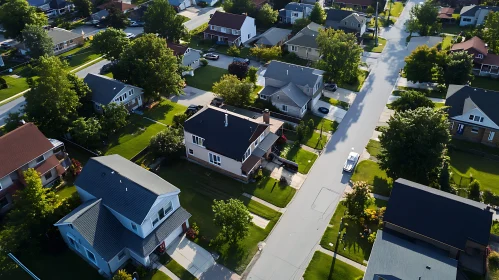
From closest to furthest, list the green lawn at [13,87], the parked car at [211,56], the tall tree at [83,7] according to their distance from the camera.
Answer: the green lawn at [13,87], the parked car at [211,56], the tall tree at [83,7]

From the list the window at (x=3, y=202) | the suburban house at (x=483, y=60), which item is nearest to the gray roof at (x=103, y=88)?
the window at (x=3, y=202)

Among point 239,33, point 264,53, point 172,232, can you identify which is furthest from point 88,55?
point 172,232

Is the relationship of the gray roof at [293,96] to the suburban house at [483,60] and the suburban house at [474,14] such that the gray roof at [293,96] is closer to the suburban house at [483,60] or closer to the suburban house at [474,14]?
the suburban house at [483,60]

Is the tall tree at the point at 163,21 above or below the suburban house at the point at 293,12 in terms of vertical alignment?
above

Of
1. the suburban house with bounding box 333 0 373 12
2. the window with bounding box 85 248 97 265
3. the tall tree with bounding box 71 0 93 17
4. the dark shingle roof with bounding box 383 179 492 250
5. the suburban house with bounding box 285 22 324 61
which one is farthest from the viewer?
the suburban house with bounding box 333 0 373 12

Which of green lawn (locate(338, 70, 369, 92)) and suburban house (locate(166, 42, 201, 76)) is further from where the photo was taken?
suburban house (locate(166, 42, 201, 76))

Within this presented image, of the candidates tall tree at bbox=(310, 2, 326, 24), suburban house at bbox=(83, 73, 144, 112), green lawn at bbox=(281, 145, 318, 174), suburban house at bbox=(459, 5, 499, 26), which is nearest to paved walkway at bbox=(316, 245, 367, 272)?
green lawn at bbox=(281, 145, 318, 174)

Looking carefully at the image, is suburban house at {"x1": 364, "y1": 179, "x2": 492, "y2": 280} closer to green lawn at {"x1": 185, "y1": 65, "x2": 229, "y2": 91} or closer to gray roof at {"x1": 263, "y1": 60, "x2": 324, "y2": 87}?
gray roof at {"x1": 263, "y1": 60, "x2": 324, "y2": 87}
